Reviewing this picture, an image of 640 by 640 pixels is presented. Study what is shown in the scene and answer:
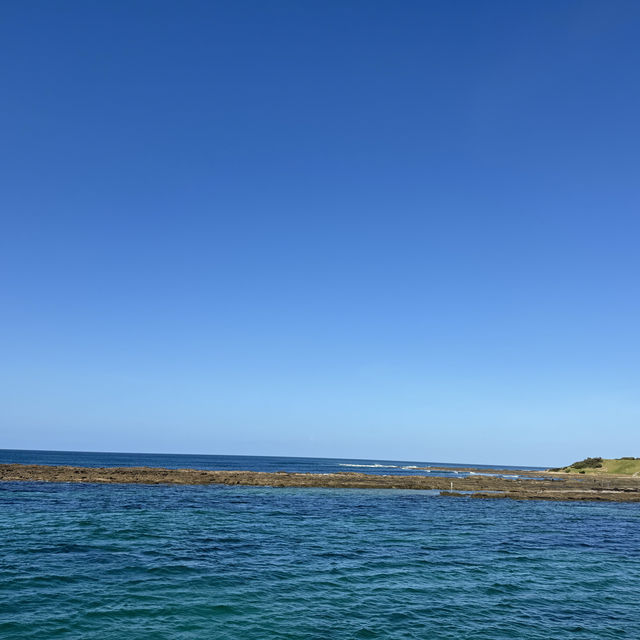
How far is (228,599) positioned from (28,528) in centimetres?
2383

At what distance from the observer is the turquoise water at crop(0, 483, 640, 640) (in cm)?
1847

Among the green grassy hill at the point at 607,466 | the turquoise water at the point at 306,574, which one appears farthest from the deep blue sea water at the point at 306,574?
the green grassy hill at the point at 607,466

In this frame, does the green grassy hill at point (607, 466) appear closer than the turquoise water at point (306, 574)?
No

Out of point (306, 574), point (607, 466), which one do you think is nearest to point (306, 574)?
point (306, 574)

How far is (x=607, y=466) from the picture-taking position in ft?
468

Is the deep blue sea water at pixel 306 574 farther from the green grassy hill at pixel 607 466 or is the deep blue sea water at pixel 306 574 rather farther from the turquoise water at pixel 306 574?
the green grassy hill at pixel 607 466

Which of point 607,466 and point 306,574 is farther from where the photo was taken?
point 607,466

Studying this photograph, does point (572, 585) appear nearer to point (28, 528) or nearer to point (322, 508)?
point (322, 508)

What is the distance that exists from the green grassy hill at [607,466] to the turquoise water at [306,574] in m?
104

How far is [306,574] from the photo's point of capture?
83.5ft

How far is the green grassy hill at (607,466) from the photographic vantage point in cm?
13262

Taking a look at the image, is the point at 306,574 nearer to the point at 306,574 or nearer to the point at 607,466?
the point at 306,574

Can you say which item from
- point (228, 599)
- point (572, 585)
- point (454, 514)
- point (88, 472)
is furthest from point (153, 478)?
point (572, 585)

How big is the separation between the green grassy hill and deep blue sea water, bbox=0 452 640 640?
10288cm
